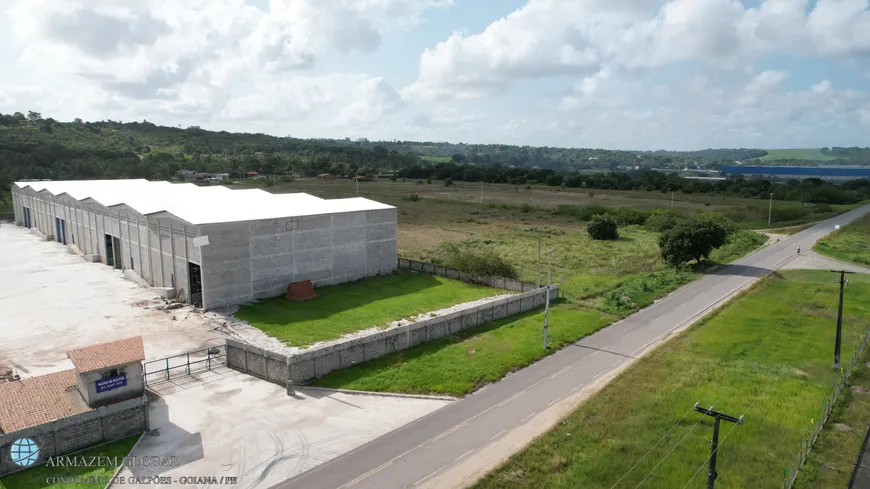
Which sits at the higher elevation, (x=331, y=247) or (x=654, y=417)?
(x=331, y=247)

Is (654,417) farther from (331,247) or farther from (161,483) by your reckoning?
(331,247)

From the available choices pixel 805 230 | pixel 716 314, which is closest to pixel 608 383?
pixel 716 314

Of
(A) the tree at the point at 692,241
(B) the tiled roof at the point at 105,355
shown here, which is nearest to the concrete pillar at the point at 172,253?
(B) the tiled roof at the point at 105,355

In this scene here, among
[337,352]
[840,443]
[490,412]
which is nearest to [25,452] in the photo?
[337,352]

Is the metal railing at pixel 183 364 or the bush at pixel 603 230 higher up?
the bush at pixel 603 230

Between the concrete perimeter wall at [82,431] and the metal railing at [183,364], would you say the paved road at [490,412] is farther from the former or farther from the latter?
the metal railing at [183,364]

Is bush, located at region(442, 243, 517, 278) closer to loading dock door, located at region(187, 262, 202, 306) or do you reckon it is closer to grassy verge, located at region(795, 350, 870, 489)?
loading dock door, located at region(187, 262, 202, 306)

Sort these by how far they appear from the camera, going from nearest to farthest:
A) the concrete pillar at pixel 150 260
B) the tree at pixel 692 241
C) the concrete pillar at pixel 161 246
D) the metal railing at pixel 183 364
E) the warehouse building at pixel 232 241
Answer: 1. the metal railing at pixel 183 364
2. the warehouse building at pixel 232 241
3. the concrete pillar at pixel 161 246
4. the concrete pillar at pixel 150 260
5. the tree at pixel 692 241
